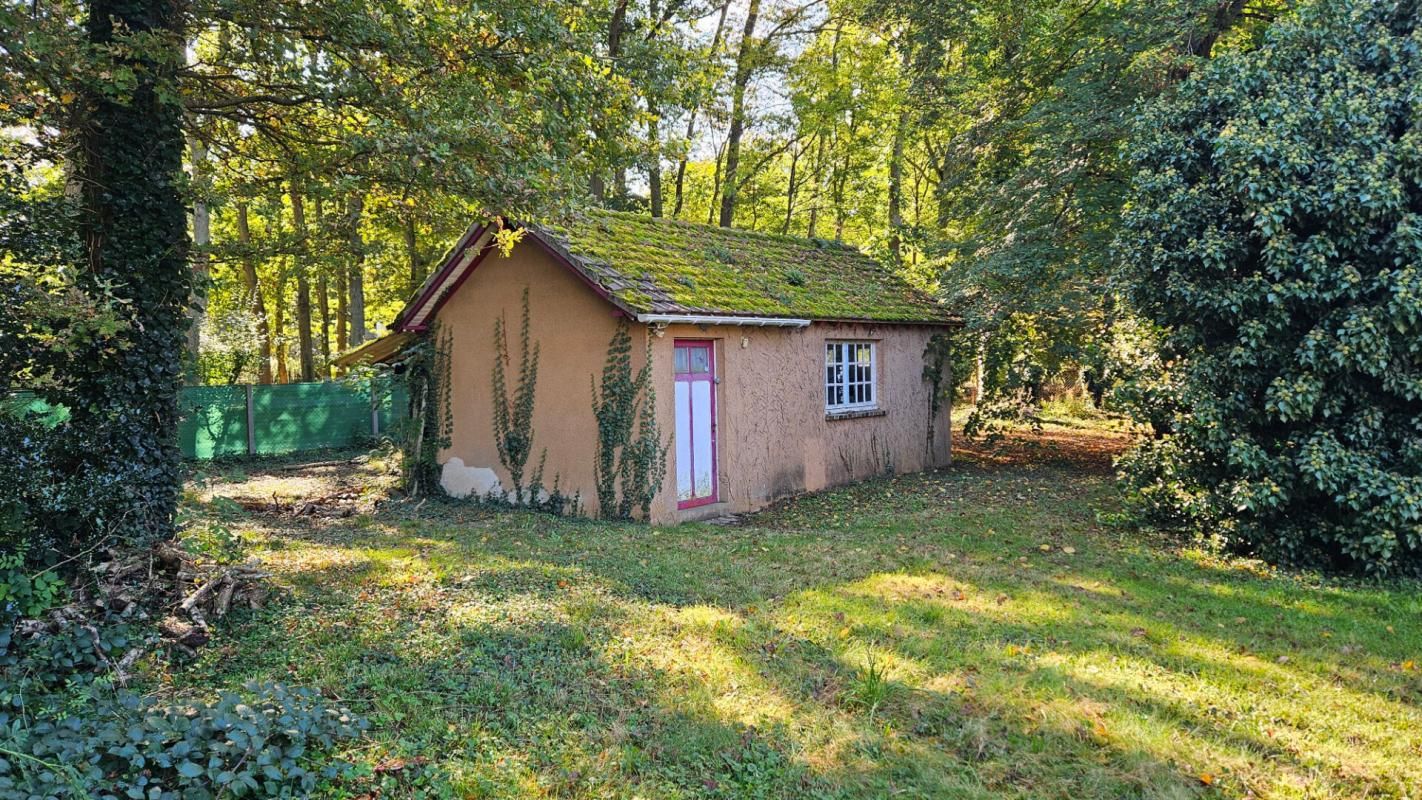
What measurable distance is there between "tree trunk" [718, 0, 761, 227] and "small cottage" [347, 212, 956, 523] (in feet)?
35.4

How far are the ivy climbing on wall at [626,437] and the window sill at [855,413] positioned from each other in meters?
4.00

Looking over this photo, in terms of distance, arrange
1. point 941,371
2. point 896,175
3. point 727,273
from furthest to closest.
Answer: point 896,175, point 941,371, point 727,273

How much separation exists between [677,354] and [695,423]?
106cm

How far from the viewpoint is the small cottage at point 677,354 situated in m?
10.9

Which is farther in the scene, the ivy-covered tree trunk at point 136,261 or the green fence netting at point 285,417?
the green fence netting at point 285,417

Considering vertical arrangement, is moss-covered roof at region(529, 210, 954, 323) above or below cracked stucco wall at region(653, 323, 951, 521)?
above

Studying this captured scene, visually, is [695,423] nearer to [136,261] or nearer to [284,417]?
[136,261]

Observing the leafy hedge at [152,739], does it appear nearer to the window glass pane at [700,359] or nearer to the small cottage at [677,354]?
the small cottage at [677,354]

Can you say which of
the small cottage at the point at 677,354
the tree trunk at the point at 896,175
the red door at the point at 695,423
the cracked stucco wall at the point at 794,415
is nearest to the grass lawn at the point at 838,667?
the red door at the point at 695,423

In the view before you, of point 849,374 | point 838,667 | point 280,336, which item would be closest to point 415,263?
point 280,336

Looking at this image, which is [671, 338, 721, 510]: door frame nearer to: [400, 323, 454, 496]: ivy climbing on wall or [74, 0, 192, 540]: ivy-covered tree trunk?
[400, 323, 454, 496]: ivy climbing on wall

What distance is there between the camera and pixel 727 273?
1295 centimetres

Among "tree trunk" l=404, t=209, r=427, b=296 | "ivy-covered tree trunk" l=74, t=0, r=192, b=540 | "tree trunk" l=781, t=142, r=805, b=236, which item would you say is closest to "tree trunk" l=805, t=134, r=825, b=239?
"tree trunk" l=781, t=142, r=805, b=236

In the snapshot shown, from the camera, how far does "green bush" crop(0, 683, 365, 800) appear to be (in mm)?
3309
